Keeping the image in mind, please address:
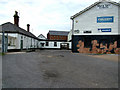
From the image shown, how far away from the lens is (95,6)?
50.9 ft

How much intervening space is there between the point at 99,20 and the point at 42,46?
24180 mm

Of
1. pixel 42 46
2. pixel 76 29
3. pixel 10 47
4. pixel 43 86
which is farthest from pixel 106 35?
pixel 42 46

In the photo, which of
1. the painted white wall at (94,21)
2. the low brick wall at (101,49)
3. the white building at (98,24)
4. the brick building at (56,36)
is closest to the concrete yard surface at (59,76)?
the low brick wall at (101,49)

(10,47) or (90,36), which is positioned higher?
(90,36)

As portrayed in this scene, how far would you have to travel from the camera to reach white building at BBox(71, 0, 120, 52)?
1473 cm

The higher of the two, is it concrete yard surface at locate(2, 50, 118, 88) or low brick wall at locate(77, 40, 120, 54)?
low brick wall at locate(77, 40, 120, 54)

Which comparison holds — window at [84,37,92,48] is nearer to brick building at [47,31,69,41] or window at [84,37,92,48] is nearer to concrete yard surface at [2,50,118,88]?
concrete yard surface at [2,50,118,88]

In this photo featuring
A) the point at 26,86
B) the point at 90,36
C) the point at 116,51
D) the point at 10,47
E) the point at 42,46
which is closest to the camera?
the point at 26,86

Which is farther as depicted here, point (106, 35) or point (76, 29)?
point (76, 29)

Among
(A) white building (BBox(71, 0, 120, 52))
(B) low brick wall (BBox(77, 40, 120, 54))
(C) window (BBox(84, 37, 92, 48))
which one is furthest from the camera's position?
(C) window (BBox(84, 37, 92, 48))

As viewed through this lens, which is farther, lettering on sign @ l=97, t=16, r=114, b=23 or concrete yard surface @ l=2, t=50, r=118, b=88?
lettering on sign @ l=97, t=16, r=114, b=23

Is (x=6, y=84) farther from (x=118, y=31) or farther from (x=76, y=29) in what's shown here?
(x=118, y=31)

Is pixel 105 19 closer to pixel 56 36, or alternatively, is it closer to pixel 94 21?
pixel 94 21

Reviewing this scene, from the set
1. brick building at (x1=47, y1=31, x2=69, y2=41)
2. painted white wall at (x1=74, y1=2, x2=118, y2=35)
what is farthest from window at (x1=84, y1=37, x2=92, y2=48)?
brick building at (x1=47, y1=31, x2=69, y2=41)
